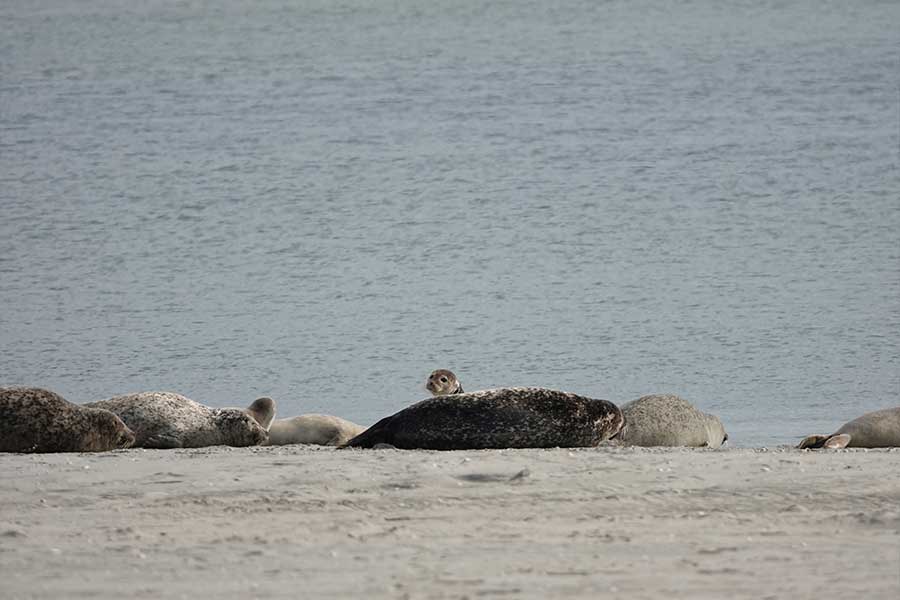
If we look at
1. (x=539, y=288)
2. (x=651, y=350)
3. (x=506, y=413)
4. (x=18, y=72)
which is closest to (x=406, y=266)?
(x=539, y=288)

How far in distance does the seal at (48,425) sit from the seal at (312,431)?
3.86 ft

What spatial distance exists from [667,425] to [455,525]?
2.80m

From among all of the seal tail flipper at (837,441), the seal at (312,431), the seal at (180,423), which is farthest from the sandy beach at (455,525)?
the seal at (312,431)

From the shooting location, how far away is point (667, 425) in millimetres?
7352

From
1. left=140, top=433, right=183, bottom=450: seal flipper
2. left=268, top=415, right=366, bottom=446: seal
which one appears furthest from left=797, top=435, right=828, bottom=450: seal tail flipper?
left=140, top=433, right=183, bottom=450: seal flipper

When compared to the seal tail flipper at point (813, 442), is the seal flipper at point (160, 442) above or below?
above

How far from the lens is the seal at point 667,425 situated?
7281mm

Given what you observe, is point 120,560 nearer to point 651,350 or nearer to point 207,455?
point 207,455

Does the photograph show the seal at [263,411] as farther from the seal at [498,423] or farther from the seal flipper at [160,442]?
the seal at [498,423]

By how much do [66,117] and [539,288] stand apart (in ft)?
35.3

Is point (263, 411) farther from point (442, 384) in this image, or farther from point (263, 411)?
point (442, 384)

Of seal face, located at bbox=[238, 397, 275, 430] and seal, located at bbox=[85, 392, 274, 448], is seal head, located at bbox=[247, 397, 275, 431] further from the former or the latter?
seal, located at bbox=[85, 392, 274, 448]

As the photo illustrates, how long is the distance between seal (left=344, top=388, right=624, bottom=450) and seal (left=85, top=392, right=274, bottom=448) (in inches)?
31.7

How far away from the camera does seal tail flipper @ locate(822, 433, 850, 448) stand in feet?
22.4
